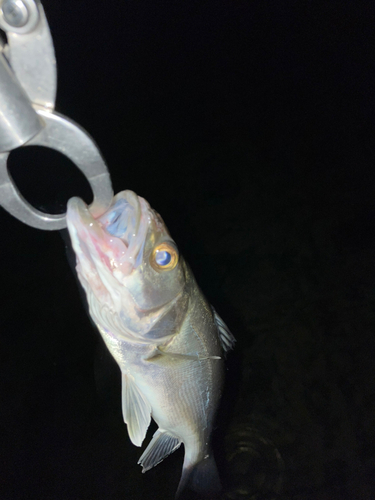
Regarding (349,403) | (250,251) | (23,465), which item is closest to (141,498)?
(23,465)

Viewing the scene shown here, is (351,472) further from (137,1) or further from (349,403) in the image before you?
(137,1)

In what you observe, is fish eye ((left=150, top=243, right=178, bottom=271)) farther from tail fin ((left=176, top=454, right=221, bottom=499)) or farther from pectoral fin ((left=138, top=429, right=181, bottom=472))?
tail fin ((left=176, top=454, right=221, bottom=499))

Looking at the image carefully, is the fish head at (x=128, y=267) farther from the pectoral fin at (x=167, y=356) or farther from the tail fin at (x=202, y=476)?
the tail fin at (x=202, y=476)

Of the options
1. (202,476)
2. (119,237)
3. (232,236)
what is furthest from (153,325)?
(232,236)

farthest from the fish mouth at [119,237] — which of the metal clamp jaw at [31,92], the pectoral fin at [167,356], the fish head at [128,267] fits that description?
the pectoral fin at [167,356]

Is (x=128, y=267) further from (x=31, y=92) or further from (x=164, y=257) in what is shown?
(x=31, y=92)
